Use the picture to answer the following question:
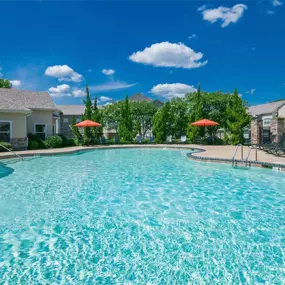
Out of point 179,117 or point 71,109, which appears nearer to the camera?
point 179,117

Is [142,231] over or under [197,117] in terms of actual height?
under

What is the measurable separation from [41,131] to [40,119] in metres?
1.10

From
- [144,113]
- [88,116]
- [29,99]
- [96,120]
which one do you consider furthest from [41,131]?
[144,113]

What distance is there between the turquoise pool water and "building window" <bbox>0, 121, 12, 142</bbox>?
9628 millimetres

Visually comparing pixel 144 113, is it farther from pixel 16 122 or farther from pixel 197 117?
pixel 16 122

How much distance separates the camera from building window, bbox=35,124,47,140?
2094 cm

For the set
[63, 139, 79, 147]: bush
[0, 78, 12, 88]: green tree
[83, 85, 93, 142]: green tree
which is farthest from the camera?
[0, 78, 12, 88]: green tree

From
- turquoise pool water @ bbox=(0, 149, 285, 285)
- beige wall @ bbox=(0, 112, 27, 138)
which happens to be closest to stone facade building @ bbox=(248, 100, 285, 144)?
turquoise pool water @ bbox=(0, 149, 285, 285)

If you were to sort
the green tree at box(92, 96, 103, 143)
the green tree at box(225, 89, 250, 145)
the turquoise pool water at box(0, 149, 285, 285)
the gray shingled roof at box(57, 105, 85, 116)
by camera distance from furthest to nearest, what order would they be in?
the gray shingled roof at box(57, 105, 85, 116) < the green tree at box(92, 96, 103, 143) < the green tree at box(225, 89, 250, 145) < the turquoise pool water at box(0, 149, 285, 285)

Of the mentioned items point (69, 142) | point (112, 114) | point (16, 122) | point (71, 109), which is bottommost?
point (69, 142)

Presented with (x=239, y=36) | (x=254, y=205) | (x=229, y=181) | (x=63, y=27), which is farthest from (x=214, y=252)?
(x=239, y=36)

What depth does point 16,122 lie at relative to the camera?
17562 mm

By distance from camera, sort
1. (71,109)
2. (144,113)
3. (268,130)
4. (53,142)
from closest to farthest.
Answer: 1. (268,130)
2. (53,142)
3. (144,113)
4. (71,109)

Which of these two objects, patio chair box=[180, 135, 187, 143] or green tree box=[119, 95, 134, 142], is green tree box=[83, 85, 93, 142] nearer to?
green tree box=[119, 95, 134, 142]
